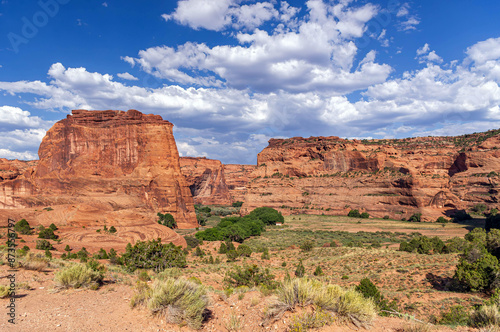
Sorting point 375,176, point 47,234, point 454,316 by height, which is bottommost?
point 454,316

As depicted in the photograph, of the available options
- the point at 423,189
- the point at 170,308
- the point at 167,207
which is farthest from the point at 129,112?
the point at 423,189

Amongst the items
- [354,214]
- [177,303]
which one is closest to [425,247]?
[177,303]

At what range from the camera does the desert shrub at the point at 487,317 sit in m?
6.08

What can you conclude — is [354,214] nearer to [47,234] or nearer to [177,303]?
[47,234]

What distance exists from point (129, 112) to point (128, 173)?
39.7 feet

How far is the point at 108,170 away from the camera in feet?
174

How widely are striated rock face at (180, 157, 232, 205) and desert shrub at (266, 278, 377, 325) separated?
101 metres

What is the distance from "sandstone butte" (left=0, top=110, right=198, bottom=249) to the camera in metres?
49.6

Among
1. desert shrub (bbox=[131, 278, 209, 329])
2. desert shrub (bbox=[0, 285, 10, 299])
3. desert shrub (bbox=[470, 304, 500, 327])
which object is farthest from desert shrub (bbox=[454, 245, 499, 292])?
desert shrub (bbox=[0, 285, 10, 299])

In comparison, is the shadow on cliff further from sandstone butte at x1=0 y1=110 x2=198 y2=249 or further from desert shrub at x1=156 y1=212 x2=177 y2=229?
desert shrub at x1=156 y1=212 x2=177 y2=229

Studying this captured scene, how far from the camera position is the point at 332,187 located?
224 feet

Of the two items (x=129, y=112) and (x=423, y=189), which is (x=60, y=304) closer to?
(x=129, y=112)

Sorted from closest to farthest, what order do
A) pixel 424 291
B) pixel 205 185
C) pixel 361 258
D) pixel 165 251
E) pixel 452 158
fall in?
pixel 424 291
pixel 165 251
pixel 361 258
pixel 452 158
pixel 205 185

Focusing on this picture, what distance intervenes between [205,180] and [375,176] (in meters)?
65.9
